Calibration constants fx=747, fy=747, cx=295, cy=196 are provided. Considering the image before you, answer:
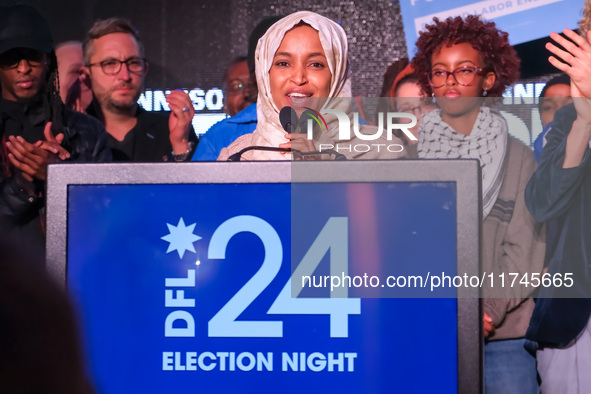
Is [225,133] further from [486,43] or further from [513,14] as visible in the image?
[513,14]

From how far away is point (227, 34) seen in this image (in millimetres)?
3730

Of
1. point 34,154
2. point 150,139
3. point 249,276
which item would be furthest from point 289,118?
point 150,139

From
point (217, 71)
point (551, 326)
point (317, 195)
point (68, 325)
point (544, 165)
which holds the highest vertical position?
point (217, 71)

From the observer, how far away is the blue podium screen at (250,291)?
2.95 ft

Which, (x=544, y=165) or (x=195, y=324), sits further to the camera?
(x=544, y=165)

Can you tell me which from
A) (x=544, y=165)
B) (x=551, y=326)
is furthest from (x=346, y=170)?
(x=551, y=326)

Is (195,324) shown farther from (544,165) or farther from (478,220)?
(544,165)

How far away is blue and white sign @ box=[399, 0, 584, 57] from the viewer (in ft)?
10.6

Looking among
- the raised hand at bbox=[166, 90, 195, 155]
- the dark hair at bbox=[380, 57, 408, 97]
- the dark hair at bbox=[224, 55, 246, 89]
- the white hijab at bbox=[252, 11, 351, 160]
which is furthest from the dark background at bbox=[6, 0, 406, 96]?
the white hijab at bbox=[252, 11, 351, 160]

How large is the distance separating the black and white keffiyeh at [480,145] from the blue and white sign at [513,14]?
1295 mm

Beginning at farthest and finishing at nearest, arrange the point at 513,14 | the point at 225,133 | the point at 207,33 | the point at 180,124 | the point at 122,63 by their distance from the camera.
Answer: the point at 207,33
the point at 513,14
the point at 122,63
the point at 180,124
the point at 225,133

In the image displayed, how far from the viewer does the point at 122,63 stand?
2875 mm

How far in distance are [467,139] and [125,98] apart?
1420mm

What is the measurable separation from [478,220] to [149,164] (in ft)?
1.34
